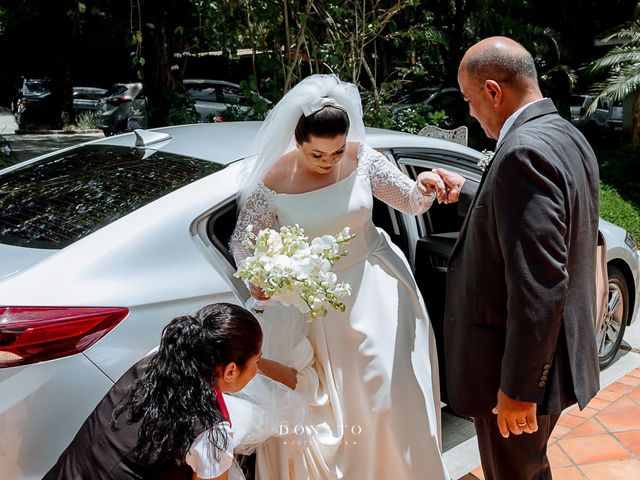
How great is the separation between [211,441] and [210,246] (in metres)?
0.85

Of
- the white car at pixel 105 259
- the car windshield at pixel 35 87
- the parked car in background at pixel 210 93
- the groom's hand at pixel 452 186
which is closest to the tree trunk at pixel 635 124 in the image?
the parked car in background at pixel 210 93

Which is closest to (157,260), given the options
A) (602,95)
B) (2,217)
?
(2,217)

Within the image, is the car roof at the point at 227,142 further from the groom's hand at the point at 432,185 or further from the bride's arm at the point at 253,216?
the groom's hand at the point at 432,185

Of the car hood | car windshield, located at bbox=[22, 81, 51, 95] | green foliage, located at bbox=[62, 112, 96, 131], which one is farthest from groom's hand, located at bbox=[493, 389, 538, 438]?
car windshield, located at bbox=[22, 81, 51, 95]

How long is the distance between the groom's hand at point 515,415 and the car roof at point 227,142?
134 cm

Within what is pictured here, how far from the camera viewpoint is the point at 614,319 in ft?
14.3

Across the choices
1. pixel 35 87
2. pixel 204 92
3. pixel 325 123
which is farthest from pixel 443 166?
pixel 35 87

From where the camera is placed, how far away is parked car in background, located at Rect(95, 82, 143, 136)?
17.1 m

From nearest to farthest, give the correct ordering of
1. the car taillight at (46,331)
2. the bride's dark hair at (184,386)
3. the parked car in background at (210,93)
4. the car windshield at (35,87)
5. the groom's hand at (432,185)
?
the bride's dark hair at (184,386) < the car taillight at (46,331) < the groom's hand at (432,185) < the parked car in background at (210,93) < the car windshield at (35,87)

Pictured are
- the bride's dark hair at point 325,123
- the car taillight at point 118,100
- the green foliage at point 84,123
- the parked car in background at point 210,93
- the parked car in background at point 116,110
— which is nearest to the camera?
the bride's dark hair at point 325,123

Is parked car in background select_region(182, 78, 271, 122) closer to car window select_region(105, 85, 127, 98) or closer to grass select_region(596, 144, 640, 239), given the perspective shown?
car window select_region(105, 85, 127, 98)

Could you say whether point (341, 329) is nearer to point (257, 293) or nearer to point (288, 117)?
point (257, 293)

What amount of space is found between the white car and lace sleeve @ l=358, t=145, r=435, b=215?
0.28 metres

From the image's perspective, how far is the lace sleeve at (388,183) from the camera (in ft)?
9.29
